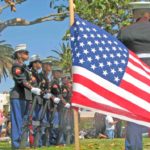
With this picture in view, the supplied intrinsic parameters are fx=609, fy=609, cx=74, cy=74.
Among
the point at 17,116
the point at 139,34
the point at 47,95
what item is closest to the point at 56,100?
the point at 47,95

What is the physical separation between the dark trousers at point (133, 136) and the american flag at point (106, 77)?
2.10ft

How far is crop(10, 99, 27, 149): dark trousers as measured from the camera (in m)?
9.76

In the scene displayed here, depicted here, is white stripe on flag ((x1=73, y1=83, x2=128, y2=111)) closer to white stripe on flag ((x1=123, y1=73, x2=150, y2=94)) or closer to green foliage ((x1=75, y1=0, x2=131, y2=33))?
white stripe on flag ((x1=123, y1=73, x2=150, y2=94))

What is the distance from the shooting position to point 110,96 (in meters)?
5.57

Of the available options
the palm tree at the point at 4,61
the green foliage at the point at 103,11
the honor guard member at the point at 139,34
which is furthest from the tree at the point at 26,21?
the palm tree at the point at 4,61

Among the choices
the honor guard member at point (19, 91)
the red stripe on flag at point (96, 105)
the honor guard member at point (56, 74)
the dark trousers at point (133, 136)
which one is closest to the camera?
the red stripe on flag at point (96, 105)

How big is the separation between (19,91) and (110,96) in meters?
4.31

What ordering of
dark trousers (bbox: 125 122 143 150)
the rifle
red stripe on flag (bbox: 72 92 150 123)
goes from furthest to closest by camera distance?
the rifle
dark trousers (bbox: 125 122 143 150)
red stripe on flag (bbox: 72 92 150 123)

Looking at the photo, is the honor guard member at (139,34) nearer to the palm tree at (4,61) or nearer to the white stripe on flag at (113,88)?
the white stripe on flag at (113,88)

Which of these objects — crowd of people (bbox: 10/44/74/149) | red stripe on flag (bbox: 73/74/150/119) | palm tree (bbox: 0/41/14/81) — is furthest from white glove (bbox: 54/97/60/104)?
palm tree (bbox: 0/41/14/81)

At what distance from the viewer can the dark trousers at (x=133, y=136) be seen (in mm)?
6266

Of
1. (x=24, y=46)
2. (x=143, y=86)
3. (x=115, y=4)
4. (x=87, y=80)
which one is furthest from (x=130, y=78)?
(x=115, y=4)

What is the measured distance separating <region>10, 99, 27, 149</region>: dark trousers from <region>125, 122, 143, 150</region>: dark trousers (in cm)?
374

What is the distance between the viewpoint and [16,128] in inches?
387
